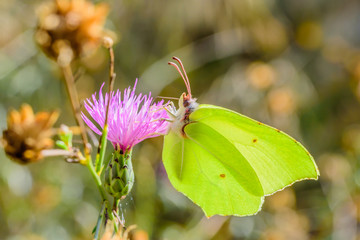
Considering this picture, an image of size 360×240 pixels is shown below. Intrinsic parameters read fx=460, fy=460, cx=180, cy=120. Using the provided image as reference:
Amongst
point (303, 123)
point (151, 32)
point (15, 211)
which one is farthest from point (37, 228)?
point (303, 123)

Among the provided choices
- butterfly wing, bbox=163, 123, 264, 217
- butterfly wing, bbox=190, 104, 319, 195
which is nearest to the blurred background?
butterfly wing, bbox=163, 123, 264, 217

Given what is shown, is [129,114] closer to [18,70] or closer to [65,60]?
[65,60]

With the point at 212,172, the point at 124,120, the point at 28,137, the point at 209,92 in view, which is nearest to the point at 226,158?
the point at 212,172

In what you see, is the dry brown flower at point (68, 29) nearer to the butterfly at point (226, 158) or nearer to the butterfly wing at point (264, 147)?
the butterfly at point (226, 158)

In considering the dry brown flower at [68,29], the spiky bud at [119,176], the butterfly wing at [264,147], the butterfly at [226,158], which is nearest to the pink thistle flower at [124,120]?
the spiky bud at [119,176]

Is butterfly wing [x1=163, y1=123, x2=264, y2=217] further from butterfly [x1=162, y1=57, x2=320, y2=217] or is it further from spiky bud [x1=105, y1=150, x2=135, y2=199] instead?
spiky bud [x1=105, y1=150, x2=135, y2=199]

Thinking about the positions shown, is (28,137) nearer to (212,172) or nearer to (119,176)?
(119,176)
